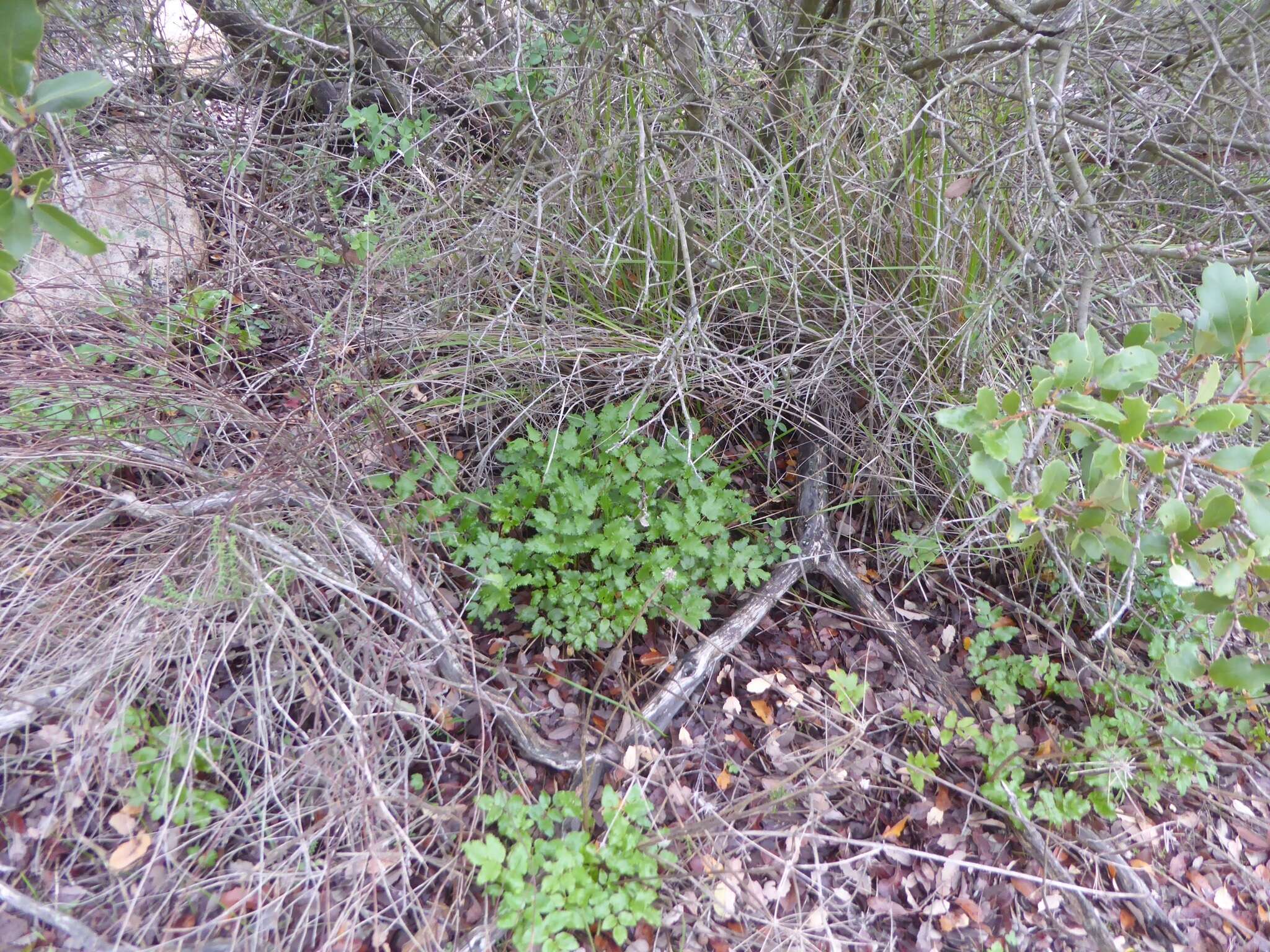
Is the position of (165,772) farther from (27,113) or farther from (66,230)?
(27,113)


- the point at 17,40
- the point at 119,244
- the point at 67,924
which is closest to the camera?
the point at 17,40

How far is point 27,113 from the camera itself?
2.82 feet

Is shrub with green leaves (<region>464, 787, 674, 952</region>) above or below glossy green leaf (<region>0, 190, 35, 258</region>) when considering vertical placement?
below

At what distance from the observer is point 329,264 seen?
2729mm

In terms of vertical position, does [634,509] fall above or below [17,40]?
below

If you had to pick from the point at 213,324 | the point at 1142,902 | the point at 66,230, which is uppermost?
the point at 66,230

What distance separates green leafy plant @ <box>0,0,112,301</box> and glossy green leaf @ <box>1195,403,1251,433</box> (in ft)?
4.97

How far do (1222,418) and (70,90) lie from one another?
167 cm

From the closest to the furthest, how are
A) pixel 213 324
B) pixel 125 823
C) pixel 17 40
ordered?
pixel 17 40 < pixel 125 823 < pixel 213 324

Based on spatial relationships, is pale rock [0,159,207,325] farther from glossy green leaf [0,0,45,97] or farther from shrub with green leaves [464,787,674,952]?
shrub with green leaves [464,787,674,952]

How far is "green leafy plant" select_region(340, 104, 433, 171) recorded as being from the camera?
8.87ft

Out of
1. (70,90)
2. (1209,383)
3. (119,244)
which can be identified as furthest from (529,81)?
(1209,383)

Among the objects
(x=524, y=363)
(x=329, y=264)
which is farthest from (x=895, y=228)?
(x=329, y=264)

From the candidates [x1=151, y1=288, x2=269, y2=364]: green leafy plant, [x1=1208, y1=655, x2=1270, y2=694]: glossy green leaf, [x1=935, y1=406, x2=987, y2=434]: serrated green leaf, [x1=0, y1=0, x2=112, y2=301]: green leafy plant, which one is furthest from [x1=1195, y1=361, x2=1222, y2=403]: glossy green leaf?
[x1=151, y1=288, x2=269, y2=364]: green leafy plant
